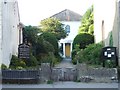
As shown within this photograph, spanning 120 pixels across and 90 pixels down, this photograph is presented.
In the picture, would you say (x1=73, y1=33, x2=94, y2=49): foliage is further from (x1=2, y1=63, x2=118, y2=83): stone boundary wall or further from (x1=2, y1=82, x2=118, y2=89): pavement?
(x1=2, y1=82, x2=118, y2=89): pavement

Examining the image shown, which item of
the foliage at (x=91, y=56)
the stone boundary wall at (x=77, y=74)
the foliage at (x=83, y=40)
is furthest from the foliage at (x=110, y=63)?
the foliage at (x=83, y=40)

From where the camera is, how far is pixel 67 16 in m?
59.6

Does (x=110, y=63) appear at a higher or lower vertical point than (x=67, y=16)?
lower

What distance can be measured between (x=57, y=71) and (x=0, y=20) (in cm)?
374

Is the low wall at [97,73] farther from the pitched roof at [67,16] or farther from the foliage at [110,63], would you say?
the pitched roof at [67,16]

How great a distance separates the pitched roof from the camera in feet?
192

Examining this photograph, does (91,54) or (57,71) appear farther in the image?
(91,54)

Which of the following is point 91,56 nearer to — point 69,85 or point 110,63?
point 110,63

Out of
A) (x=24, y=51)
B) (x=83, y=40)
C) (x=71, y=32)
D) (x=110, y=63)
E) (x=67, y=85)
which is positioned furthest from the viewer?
(x=71, y=32)

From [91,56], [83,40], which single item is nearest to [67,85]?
[91,56]

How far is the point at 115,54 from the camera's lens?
1961 centimetres

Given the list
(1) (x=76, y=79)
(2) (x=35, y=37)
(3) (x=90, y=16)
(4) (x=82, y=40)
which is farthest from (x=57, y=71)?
(3) (x=90, y=16)

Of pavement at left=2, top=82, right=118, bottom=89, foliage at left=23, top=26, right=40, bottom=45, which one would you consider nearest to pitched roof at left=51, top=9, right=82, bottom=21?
foliage at left=23, top=26, right=40, bottom=45

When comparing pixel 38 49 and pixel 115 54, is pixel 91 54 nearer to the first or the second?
pixel 115 54
